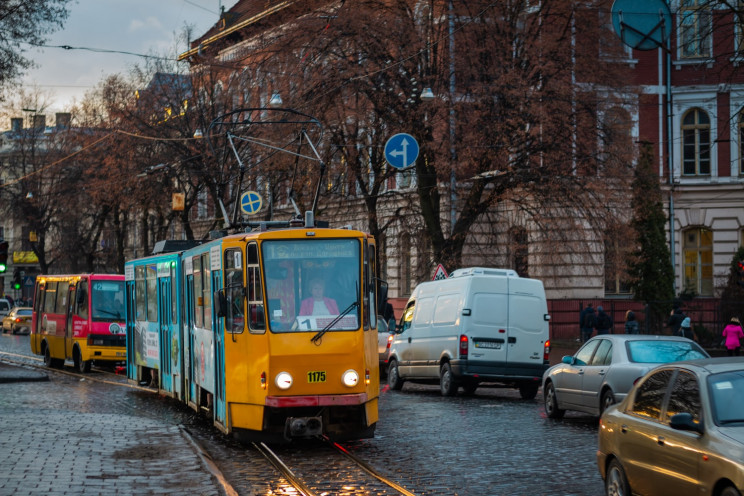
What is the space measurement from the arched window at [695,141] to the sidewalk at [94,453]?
29.0 metres

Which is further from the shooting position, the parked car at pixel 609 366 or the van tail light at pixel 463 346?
the van tail light at pixel 463 346

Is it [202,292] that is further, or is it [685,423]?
[202,292]

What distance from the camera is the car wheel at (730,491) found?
7.62m

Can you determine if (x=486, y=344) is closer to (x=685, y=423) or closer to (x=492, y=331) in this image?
(x=492, y=331)

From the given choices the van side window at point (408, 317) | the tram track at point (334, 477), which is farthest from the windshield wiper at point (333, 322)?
the van side window at point (408, 317)

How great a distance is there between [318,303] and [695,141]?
34.1 metres

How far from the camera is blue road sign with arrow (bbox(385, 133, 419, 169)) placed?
30.0 m

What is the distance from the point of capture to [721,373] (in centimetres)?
876

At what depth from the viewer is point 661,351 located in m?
17.4

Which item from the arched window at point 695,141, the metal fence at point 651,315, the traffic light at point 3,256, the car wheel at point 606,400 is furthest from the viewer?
the arched window at point 695,141

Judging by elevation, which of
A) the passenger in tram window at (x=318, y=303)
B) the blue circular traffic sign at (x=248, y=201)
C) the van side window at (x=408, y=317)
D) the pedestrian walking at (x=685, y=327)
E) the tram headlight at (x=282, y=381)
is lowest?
the pedestrian walking at (x=685, y=327)

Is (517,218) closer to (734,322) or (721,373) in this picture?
(734,322)

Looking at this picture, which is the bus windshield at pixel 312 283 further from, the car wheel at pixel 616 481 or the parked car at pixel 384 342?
the parked car at pixel 384 342

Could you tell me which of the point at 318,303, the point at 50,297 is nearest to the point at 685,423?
the point at 318,303
